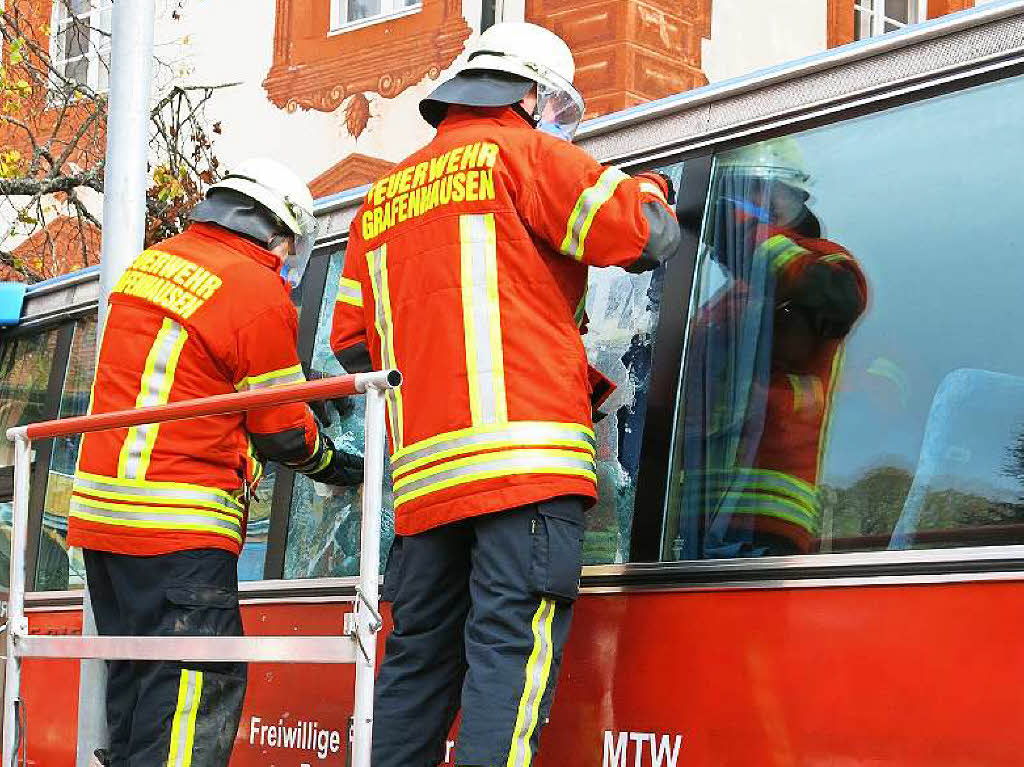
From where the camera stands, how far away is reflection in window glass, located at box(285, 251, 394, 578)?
202 inches

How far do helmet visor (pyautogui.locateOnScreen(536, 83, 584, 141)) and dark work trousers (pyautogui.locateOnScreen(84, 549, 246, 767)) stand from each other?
139 cm

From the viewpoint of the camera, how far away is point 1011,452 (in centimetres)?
338

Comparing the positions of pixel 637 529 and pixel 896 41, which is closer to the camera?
pixel 896 41

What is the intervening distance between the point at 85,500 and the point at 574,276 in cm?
158

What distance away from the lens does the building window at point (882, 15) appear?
16.2 m

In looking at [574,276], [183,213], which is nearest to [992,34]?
[574,276]

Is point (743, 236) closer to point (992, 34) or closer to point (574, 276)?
point (574, 276)

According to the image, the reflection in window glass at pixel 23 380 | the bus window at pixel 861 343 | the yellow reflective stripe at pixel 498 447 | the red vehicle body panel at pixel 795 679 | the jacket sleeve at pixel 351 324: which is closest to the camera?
the red vehicle body panel at pixel 795 679

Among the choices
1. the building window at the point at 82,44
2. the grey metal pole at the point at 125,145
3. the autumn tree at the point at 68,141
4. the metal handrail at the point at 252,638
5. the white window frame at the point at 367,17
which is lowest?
the metal handrail at the point at 252,638

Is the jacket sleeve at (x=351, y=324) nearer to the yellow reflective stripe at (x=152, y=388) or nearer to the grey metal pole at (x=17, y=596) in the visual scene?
the yellow reflective stripe at (x=152, y=388)

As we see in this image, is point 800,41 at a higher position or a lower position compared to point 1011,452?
higher

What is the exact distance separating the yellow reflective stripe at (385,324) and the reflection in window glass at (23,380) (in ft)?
11.3

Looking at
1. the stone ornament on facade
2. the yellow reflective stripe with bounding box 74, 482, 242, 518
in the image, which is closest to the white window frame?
the stone ornament on facade

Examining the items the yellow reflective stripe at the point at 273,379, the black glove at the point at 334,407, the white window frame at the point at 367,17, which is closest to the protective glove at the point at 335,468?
the black glove at the point at 334,407
